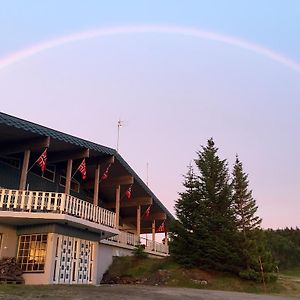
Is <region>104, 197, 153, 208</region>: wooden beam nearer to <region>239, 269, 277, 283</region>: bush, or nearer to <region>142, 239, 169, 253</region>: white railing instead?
<region>142, 239, 169, 253</region>: white railing

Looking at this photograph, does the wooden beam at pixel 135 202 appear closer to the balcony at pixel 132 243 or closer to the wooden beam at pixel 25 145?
the balcony at pixel 132 243

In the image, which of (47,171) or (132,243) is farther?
(132,243)

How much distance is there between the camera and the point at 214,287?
1825 cm

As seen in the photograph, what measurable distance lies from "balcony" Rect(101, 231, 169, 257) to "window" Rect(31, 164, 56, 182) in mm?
4546

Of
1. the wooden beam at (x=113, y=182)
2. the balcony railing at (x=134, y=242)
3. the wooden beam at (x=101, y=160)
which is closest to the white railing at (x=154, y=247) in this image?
the balcony railing at (x=134, y=242)

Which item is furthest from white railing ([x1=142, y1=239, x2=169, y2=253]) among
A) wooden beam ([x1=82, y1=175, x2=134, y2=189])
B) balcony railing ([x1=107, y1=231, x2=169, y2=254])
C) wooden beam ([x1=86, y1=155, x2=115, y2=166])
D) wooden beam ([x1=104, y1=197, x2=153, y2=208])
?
wooden beam ([x1=86, y1=155, x2=115, y2=166])

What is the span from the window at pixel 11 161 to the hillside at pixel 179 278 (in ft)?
25.1

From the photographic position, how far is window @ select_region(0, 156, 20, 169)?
18703mm

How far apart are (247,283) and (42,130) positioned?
466 inches

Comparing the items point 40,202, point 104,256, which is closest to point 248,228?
point 104,256

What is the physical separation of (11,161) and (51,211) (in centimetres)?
462

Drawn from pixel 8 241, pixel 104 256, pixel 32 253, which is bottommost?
pixel 32 253

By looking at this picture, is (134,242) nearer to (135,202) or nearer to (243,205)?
(135,202)

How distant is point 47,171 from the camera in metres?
21.5
